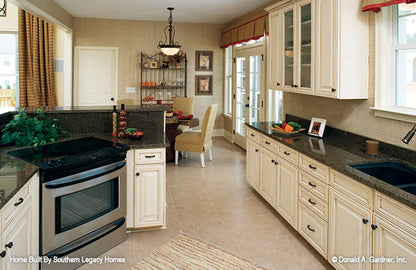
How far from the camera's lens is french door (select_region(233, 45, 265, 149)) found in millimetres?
5980

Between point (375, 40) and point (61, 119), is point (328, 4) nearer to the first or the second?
point (375, 40)

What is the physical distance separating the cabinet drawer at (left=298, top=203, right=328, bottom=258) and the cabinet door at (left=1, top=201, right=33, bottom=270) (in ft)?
6.68

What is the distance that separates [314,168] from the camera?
2.66 metres

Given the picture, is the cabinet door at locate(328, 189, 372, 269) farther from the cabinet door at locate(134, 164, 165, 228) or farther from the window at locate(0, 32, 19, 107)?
the window at locate(0, 32, 19, 107)

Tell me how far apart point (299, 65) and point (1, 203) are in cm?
289

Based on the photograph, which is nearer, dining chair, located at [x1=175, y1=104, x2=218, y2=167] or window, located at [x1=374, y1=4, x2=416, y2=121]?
window, located at [x1=374, y1=4, x2=416, y2=121]

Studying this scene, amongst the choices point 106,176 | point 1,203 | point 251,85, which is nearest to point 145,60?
point 251,85

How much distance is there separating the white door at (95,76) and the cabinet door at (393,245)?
21.5 feet

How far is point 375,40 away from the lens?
2764 millimetres

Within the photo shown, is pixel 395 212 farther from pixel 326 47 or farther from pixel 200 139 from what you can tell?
pixel 200 139

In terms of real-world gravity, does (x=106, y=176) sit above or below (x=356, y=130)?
below

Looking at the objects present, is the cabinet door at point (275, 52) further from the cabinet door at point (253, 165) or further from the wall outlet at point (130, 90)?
the wall outlet at point (130, 90)

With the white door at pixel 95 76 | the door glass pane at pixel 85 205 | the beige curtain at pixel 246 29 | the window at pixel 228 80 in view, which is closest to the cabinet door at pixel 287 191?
the door glass pane at pixel 85 205

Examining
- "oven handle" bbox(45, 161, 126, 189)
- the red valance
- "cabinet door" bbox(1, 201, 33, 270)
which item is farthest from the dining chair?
"cabinet door" bbox(1, 201, 33, 270)
